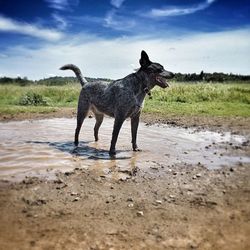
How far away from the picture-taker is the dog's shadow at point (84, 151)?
902cm

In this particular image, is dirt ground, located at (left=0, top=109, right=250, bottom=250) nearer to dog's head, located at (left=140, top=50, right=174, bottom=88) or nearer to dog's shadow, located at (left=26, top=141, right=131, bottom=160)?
dog's shadow, located at (left=26, top=141, right=131, bottom=160)

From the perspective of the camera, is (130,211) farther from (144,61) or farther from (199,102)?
(199,102)

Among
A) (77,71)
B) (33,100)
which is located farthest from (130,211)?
(33,100)

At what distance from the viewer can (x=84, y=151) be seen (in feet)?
31.8

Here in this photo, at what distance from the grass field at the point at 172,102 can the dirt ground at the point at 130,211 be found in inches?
460

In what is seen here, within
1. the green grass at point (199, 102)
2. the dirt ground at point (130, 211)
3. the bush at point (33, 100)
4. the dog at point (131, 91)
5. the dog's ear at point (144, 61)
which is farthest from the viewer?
the bush at point (33, 100)

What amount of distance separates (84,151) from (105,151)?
1.83 feet

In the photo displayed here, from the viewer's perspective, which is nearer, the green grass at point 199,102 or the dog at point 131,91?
the dog at point 131,91

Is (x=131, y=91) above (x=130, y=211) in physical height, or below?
above

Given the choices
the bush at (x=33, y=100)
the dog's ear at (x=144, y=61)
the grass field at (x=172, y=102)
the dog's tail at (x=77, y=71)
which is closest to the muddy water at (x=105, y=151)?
the dog's tail at (x=77, y=71)

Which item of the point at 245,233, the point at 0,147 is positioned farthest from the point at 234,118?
the point at 245,233

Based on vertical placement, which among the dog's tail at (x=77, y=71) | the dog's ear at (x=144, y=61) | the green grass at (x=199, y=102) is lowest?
the green grass at (x=199, y=102)

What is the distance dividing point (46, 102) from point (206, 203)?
18831 mm

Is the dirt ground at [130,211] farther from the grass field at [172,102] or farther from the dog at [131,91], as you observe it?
the grass field at [172,102]
